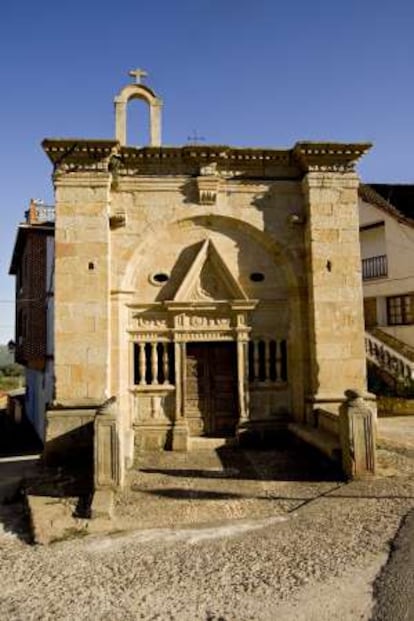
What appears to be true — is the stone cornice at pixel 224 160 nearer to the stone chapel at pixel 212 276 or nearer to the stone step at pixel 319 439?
the stone chapel at pixel 212 276

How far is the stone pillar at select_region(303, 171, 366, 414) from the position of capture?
916cm

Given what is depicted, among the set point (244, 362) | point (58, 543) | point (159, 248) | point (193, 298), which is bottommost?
point (58, 543)

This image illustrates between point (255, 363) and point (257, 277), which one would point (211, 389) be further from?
point (257, 277)

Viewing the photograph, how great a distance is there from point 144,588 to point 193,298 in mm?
6259

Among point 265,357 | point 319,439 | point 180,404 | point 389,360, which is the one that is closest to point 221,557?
point 319,439

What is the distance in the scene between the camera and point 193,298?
9.76m

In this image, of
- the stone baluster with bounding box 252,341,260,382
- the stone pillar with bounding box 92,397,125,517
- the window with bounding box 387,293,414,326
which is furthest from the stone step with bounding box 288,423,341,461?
the window with bounding box 387,293,414,326

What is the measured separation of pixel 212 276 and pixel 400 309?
13.1m

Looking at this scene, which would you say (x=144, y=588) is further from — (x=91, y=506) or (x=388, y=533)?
(x=388, y=533)

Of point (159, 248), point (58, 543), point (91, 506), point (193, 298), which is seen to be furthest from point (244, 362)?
point (58, 543)

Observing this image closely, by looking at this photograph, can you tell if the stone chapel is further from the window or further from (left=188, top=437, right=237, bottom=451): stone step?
the window

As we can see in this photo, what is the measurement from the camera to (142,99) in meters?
10.3

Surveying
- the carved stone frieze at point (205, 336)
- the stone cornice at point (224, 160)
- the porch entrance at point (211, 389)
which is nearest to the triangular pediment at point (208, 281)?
the carved stone frieze at point (205, 336)

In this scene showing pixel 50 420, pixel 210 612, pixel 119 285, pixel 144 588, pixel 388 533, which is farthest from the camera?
pixel 119 285
